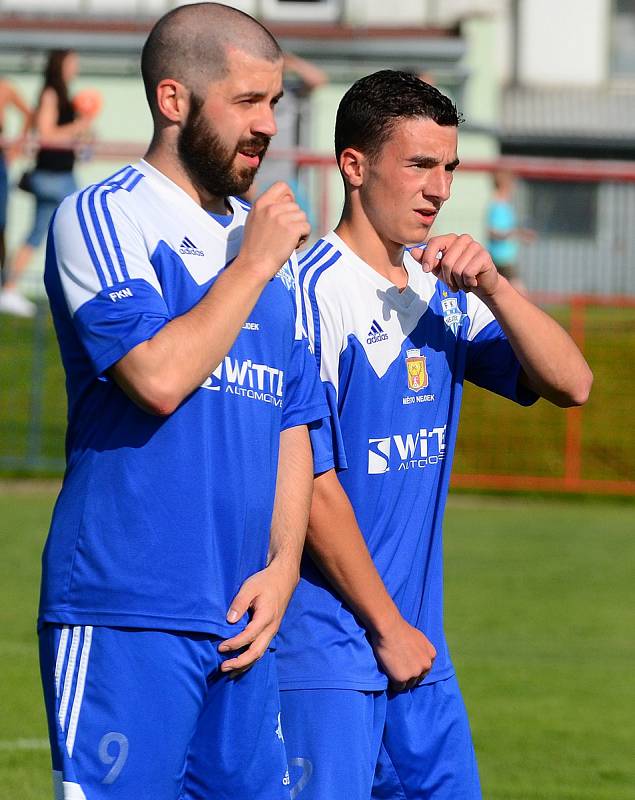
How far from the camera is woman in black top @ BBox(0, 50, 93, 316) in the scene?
13.3m

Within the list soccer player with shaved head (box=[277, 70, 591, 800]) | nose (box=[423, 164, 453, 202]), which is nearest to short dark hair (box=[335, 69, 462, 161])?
soccer player with shaved head (box=[277, 70, 591, 800])

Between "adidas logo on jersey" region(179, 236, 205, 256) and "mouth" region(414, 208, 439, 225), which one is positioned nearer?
"adidas logo on jersey" region(179, 236, 205, 256)

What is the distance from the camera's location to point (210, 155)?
3105mm

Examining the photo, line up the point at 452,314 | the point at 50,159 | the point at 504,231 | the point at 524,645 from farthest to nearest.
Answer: the point at 504,231 < the point at 50,159 < the point at 524,645 < the point at 452,314

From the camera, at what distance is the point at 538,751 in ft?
20.0

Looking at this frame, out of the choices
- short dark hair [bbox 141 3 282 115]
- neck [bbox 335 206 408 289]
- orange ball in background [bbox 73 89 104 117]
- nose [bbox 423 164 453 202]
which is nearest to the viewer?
short dark hair [bbox 141 3 282 115]

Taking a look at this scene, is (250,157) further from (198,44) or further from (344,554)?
(344,554)

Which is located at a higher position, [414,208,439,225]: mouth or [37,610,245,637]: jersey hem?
[414,208,439,225]: mouth

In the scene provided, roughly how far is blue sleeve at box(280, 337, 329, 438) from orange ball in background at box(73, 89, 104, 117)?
41.4 feet

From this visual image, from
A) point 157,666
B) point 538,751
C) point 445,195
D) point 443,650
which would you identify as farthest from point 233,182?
point 538,751

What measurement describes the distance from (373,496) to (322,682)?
1.47 feet

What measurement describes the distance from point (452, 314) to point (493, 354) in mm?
152

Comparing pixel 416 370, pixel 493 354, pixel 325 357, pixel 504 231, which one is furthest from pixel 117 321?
pixel 504 231

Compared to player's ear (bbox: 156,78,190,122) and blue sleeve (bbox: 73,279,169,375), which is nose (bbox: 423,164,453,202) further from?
blue sleeve (bbox: 73,279,169,375)
